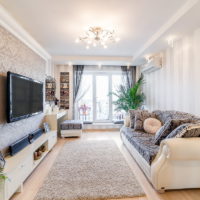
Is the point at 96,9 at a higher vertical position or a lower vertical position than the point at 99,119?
higher

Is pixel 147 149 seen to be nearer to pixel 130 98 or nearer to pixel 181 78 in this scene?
pixel 181 78

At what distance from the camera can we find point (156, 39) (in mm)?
3100

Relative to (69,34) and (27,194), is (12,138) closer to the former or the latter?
(27,194)

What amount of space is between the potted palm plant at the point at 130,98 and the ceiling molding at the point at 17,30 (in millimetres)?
2860

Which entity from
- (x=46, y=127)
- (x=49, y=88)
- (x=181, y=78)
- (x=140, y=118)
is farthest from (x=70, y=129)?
(x=181, y=78)

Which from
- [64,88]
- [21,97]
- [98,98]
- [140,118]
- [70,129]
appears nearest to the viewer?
[21,97]

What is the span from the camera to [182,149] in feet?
5.61

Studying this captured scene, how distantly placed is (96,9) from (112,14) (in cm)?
28

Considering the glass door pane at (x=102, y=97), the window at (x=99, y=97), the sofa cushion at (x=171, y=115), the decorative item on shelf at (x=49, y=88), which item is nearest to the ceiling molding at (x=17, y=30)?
the decorative item on shelf at (x=49, y=88)

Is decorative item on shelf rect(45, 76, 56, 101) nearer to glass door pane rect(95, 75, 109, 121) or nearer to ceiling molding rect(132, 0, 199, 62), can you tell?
glass door pane rect(95, 75, 109, 121)

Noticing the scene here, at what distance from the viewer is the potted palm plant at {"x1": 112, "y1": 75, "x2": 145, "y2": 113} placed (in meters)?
4.86

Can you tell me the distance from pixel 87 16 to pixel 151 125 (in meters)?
2.43

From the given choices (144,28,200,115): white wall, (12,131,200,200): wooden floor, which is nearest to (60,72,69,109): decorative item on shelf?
(12,131,200,200): wooden floor

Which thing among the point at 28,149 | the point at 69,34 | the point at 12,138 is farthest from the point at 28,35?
the point at 28,149
